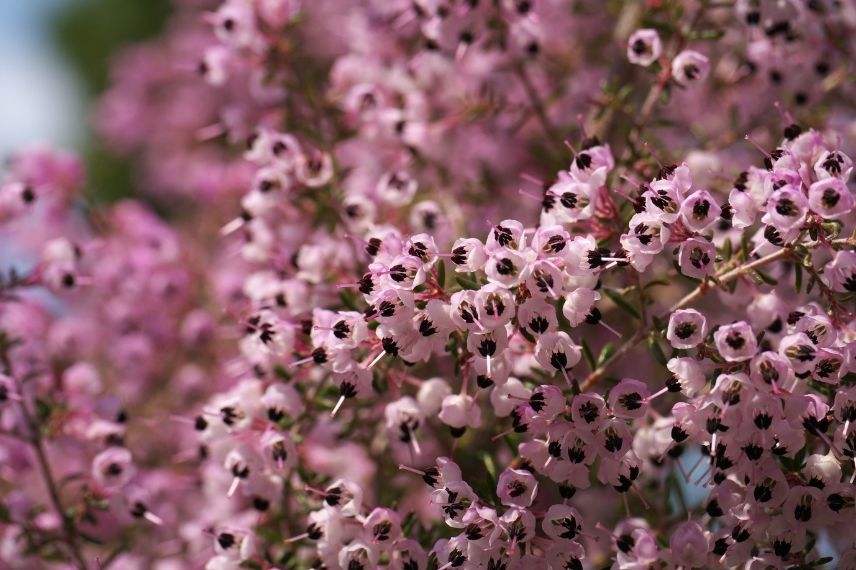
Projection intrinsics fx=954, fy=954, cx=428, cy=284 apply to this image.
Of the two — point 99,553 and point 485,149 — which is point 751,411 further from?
point 99,553

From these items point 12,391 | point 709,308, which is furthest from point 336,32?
point 12,391

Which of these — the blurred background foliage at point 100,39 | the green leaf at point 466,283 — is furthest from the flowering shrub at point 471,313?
the blurred background foliage at point 100,39

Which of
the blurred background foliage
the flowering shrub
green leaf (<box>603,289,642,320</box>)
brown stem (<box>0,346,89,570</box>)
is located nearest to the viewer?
the flowering shrub

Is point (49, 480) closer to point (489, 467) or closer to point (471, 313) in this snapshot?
point (489, 467)

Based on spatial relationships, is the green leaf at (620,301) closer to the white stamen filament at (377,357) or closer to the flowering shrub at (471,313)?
the flowering shrub at (471,313)

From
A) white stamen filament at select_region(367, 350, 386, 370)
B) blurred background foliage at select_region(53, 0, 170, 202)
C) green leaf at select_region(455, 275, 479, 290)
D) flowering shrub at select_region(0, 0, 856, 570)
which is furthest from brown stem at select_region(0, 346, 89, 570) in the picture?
blurred background foliage at select_region(53, 0, 170, 202)

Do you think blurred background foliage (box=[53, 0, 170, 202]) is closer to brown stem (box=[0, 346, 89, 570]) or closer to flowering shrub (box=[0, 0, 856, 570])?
flowering shrub (box=[0, 0, 856, 570])
